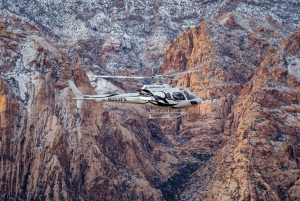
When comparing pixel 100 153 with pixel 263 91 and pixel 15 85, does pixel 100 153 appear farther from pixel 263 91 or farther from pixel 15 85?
pixel 263 91

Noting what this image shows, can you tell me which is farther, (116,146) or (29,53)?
(116,146)

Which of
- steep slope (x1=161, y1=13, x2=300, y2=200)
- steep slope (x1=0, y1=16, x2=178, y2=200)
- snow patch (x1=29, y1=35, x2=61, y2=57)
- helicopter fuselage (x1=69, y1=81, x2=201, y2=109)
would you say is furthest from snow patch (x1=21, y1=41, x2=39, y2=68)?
helicopter fuselage (x1=69, y1=81, x2=201, y2=109)

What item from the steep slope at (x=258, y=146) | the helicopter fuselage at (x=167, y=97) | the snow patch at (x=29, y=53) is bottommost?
the steep slope at (x=258, y=146)

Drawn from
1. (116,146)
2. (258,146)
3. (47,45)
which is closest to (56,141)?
(116,146)

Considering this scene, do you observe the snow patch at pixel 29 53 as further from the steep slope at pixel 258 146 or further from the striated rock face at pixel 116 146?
the steep slope at pixel 258 146

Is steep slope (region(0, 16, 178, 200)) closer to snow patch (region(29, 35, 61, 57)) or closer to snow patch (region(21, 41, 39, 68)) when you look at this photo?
snow patch (region(21, 41, 39, 68))

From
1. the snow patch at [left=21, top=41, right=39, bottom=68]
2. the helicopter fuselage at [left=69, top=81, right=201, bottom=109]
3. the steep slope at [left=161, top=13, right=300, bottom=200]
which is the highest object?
the snow patch at [left=21, top=41, right=39, bottom=68]

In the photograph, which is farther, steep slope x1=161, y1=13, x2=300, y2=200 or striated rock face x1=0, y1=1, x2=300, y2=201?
steep slope x1=161, y1=13, x2=300, y2=200

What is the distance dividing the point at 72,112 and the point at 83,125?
2949 millimetres

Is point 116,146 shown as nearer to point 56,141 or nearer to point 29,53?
point 56,141

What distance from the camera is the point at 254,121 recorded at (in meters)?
185

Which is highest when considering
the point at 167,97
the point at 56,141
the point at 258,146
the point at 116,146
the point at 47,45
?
the point at 47,45

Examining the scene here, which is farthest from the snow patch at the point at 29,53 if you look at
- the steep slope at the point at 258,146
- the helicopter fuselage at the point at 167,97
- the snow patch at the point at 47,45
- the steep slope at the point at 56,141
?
the helicopter fuselage at the point at 167,97

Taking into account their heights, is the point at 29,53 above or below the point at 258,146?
above
